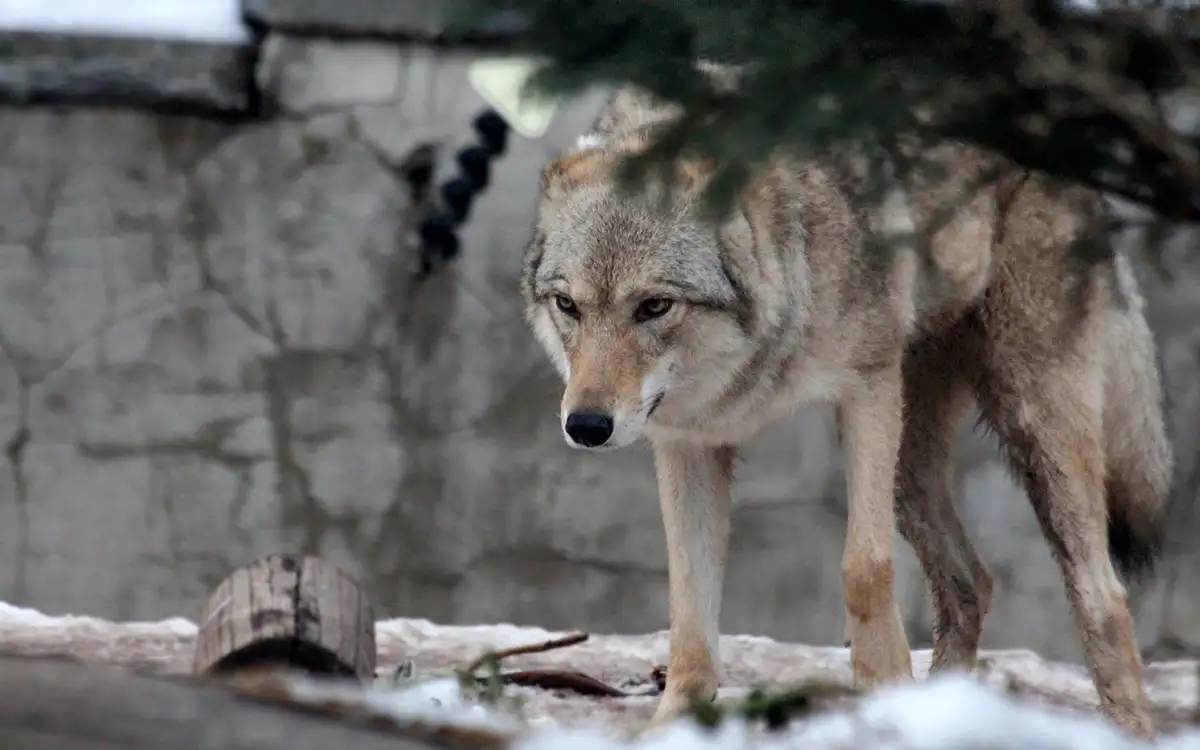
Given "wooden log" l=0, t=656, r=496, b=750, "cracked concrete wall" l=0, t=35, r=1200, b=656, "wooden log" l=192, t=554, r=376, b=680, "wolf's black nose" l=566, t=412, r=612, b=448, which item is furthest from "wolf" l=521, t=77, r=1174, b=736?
"cracked concrete wall" l=0, t=35, r=1200, b=656

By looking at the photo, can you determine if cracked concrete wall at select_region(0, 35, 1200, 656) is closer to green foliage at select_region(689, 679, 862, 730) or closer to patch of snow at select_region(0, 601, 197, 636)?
patch of snow at select_region(0, 601, 197, 636)

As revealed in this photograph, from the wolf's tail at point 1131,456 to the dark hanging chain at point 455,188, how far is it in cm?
226

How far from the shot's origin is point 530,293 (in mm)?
3742

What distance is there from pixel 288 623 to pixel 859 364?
58.7 inches

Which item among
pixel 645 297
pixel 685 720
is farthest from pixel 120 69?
pixel 685 720

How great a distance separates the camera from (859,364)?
371cm

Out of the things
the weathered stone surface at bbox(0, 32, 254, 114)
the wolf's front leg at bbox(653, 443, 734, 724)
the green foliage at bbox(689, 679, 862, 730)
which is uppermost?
the weathered stone surface at bbox(0, 32, 254, 114)

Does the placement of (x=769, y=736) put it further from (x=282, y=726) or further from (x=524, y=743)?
(x=282, y=726)

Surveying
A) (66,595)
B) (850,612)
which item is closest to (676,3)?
(850,612)

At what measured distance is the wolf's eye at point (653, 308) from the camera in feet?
11.3

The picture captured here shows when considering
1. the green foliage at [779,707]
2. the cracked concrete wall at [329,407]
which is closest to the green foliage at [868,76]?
the green foliage at [779,707]

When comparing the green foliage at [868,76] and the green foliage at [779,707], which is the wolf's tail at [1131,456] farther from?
the green foliage at [779,707]

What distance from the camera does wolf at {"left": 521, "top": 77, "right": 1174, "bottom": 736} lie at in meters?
3.45

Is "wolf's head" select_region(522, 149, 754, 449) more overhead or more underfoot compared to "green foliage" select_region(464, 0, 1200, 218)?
more overhead
